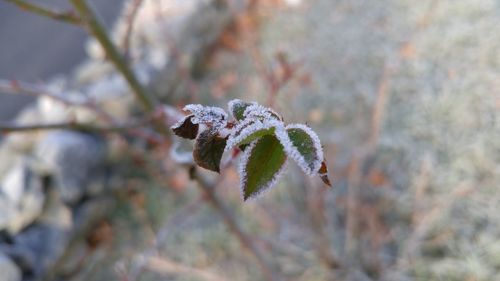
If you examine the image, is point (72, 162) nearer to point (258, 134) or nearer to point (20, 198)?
point (20, 198)

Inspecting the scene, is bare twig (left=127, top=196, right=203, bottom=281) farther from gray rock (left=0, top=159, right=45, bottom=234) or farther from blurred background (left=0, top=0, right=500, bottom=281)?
A: gray rock (left=0, top=159, right=45, bottom=234)

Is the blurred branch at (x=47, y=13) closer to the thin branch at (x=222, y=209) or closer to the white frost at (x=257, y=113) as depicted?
the thin branch at (x=222, y=209)

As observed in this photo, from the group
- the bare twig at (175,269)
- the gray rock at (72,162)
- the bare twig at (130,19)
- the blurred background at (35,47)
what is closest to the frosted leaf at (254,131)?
the bare twig at (130,19)

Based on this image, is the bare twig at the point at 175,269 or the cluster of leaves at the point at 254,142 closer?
the cluster of leaves at the point at 254,142

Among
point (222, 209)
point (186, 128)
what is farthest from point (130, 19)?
point (186, 128)

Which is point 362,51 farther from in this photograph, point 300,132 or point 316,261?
point 300,132

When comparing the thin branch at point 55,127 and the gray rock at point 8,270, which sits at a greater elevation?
the gray rock at point 8,270
